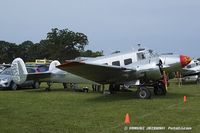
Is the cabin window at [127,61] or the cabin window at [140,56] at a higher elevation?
the cabin window at [140,56]

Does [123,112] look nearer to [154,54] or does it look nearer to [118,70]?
[118,70]

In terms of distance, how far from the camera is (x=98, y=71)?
16.5m

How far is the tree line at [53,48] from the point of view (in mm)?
115188

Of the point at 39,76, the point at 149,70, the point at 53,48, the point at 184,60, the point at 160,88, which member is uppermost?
the point at 53,48

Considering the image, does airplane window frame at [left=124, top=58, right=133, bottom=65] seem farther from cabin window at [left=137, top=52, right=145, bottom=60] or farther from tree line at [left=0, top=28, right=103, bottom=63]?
tree line at [left=0, top=28, right=103, bottom=63]

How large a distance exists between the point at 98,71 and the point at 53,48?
10089cm

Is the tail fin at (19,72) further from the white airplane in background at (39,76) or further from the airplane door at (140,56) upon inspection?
the airplane door at (140,56)

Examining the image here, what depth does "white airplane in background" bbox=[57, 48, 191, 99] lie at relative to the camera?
642 inches

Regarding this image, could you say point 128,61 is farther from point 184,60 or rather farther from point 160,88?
point 184,60

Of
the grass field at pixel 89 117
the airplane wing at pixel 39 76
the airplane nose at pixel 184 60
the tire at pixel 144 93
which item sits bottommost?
the grass field at pixel 89 117

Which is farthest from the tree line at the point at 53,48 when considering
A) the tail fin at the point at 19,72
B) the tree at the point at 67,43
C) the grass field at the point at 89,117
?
the grass field at the point at 89,117

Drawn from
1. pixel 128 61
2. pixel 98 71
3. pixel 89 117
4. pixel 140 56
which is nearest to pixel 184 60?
pixel 140 56

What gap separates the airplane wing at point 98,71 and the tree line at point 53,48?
95.7m

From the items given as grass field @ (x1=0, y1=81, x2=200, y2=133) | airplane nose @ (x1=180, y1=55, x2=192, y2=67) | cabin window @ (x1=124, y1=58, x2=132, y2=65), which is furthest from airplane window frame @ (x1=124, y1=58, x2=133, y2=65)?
grass field @ (x1=0, y1=81, x2=200, y2=133)
